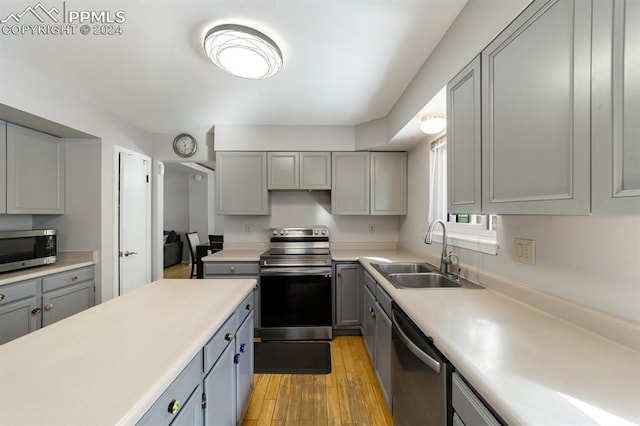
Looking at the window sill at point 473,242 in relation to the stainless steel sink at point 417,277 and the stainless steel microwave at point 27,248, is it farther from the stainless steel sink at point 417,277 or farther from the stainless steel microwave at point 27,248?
the stainless steel microwave at point 27,248

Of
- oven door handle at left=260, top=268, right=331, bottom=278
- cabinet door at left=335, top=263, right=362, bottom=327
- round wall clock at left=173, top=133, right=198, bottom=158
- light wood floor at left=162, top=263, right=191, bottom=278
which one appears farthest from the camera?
light wood floor at left=162, top=263, right=191, bottom=278

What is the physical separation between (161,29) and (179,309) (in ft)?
5.15

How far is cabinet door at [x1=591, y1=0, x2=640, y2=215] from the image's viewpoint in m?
0.60

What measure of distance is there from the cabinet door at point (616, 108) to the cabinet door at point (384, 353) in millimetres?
1283

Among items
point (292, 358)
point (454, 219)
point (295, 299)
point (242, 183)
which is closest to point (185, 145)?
point (242, 183)

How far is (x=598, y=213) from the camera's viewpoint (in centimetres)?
68

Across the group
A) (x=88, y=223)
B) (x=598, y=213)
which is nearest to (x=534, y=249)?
(x=598, y=213)

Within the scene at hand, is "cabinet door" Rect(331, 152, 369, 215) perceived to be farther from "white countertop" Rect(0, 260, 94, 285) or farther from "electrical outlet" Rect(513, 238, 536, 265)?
"white countertop" Rect(0, 260, 94, 285)

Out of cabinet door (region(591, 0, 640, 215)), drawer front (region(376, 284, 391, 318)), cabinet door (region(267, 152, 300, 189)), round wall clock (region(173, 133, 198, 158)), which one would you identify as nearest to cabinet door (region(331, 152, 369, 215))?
cabinet door (region(267, 152, 300, 189))

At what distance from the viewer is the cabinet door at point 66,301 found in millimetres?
2086

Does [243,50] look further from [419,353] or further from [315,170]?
[419,353]

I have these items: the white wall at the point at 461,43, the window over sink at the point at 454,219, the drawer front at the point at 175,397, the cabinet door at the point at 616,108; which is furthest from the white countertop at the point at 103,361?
the white wall at the point at 461,43

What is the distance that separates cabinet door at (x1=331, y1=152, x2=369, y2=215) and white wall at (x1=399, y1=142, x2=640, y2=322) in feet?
5.39

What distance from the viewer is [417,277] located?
193cm
